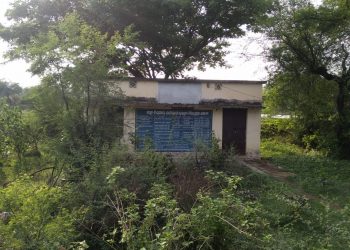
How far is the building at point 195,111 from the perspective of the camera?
650 inches

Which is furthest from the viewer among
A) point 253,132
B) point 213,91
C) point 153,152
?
point 253,132

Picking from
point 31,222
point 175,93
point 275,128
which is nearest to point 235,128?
point 175,93

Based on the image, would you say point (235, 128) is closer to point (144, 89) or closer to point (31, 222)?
point (144, 89)

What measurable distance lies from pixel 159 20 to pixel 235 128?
642 centimetres

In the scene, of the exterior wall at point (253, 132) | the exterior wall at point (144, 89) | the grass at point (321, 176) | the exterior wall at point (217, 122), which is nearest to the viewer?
the grass at point (321, 176)

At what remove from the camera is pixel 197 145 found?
37.2 ft

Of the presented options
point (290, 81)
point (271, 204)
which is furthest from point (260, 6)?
point (271, 204)

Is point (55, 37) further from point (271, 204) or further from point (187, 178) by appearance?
point (271, 204)

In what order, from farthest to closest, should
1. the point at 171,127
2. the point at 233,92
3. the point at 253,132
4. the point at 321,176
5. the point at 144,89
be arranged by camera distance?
1. the point at 253,132
2. the point at 233,92
3. the point at 171,127
4. the point at 144,89
5. the point at 321,176

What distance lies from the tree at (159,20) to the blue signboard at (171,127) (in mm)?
3377

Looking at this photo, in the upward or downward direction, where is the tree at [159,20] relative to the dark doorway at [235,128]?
upward

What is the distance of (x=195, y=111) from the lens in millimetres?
16938

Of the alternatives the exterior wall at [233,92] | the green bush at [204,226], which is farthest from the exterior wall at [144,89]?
the green bush at [204,226]

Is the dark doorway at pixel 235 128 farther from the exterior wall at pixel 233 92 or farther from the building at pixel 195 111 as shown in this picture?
the exterior wall at pixel 233 92
